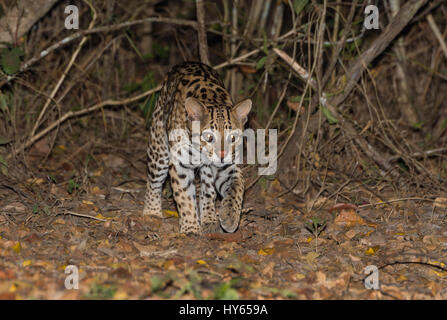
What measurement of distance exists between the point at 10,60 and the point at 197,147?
283 centimetres

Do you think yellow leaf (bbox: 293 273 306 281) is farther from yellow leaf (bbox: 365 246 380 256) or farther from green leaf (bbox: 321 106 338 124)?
green leaf (bbox: 321 106 338 124)

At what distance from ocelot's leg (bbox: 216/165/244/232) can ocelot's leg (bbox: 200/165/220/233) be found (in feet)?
0.73

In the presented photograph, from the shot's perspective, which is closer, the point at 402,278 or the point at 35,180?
the point at 402,278

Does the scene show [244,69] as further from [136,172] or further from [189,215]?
[189,215]

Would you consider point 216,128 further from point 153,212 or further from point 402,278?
point 402,278

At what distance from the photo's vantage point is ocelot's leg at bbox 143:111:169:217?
6.84 m

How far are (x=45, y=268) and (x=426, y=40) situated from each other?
7636mm

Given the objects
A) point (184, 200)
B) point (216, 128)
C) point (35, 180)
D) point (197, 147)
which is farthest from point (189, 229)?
point (35, 180)

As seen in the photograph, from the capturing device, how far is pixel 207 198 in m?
6.82

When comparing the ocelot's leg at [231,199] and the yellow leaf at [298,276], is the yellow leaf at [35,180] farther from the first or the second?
the yellow leaf at [298,276]

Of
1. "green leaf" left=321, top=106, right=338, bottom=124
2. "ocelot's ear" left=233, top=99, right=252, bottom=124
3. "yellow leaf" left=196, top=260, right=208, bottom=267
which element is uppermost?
"green leaf" left=321, top=106, right=338, bottom=124

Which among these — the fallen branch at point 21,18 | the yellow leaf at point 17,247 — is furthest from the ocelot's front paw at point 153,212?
the fallen branch at point 21,18

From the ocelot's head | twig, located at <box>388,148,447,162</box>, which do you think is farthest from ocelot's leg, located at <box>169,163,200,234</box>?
twig, located at <box>388,148,447,162</box>

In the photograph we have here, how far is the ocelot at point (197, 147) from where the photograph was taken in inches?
228
